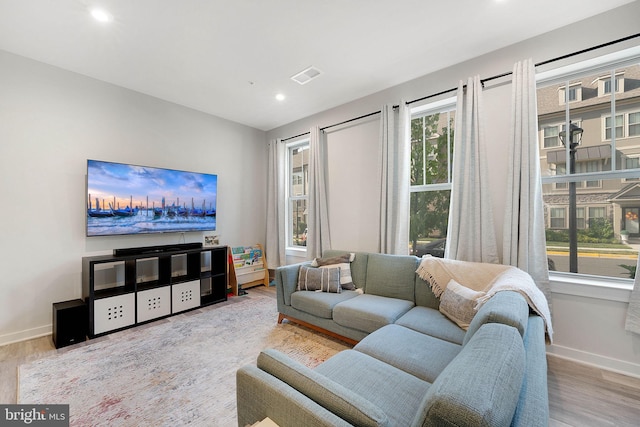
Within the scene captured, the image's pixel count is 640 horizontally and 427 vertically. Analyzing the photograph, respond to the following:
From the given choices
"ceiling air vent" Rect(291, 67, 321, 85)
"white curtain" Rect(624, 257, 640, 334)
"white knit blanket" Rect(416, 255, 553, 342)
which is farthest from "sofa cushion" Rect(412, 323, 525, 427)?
"ceiling air vent" Rect(291, 67, 321, 85)

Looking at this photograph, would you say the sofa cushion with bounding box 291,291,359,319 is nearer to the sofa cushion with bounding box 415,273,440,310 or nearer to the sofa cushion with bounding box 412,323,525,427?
the sofa cushion with bounding box 415,273,440,310

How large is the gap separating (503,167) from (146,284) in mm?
4200

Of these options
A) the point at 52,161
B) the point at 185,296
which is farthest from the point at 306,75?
the point at 185,296

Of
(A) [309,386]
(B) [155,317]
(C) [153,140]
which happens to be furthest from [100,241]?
(A) [309,386]

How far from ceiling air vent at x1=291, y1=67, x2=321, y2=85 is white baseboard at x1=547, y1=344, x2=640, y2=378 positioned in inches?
140

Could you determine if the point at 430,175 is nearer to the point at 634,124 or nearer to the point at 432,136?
the point at 432,136

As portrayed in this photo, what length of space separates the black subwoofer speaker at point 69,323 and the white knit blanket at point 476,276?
134 inches

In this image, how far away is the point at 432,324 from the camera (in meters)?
2.03

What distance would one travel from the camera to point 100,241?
10.3 ft

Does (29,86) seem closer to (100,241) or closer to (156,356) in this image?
(100,241)

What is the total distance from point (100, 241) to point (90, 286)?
2.27 ft

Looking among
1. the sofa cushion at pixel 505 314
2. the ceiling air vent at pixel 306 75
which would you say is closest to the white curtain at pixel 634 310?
the sofa cushion at pixel 505 314

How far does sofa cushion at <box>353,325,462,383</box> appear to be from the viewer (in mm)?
1473

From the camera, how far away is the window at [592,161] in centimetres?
220
